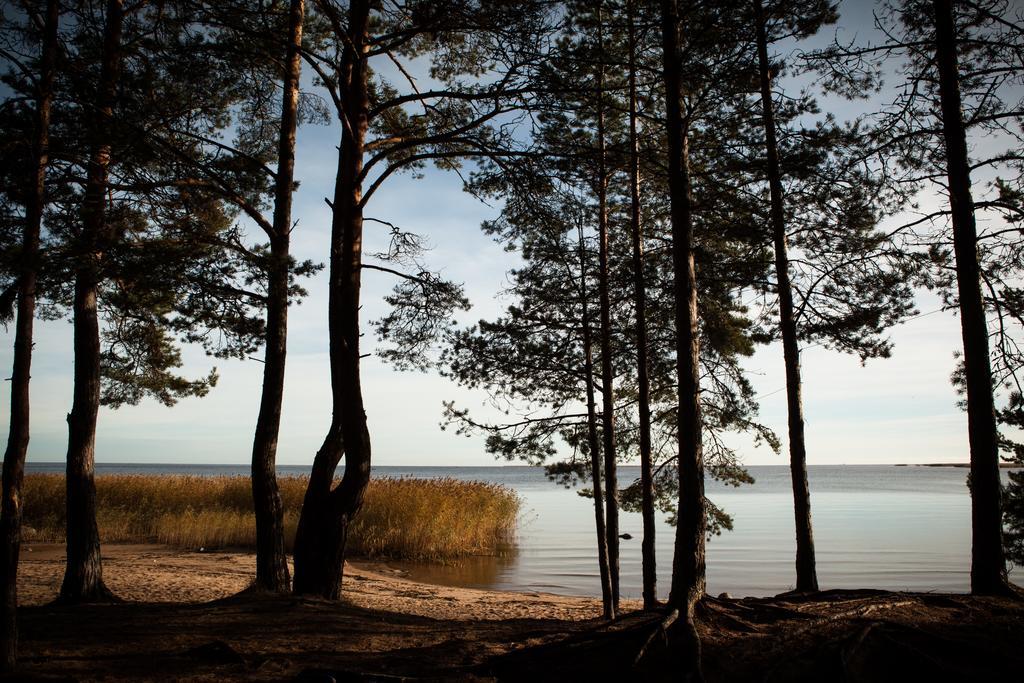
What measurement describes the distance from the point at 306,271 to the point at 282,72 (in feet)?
9.63

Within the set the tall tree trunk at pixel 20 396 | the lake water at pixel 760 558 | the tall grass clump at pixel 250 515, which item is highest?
the tall tree trunk at pixel 20 396

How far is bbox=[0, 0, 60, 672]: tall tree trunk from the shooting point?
4543mm

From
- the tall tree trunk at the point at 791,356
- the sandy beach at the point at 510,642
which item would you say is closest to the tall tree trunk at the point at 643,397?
the tall tree trunk at the point at 791,356

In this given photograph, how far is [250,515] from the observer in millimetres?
17984

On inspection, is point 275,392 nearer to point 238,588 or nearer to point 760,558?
point 238,588

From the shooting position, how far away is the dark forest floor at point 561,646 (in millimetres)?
4387

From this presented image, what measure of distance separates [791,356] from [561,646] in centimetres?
494

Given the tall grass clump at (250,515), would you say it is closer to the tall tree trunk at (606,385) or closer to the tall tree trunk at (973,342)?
the tall tree trunk at (606,385)

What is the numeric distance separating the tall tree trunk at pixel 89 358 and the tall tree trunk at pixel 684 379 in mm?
6156

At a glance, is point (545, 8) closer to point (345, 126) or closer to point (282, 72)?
point (345, 126)

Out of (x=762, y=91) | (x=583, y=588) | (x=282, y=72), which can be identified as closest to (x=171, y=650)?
(x=282, y=72)

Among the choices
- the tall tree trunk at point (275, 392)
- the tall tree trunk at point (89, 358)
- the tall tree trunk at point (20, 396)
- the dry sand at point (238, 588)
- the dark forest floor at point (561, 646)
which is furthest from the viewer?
the dry sand at point (238, 588)

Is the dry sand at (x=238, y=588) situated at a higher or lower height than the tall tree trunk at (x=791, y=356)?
lower

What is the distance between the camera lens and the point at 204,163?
8727 mm
